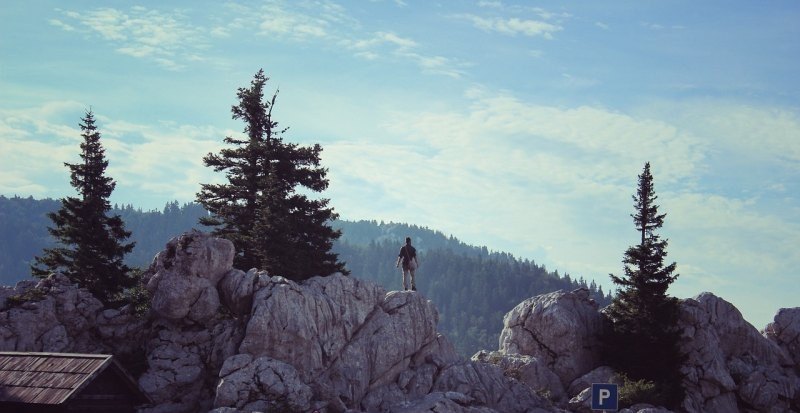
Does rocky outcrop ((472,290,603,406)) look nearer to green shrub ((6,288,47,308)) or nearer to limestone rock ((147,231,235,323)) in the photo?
limestone rock ((147,231,235,323))

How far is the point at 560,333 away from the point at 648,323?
5.61m

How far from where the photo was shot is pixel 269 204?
55.4 metres

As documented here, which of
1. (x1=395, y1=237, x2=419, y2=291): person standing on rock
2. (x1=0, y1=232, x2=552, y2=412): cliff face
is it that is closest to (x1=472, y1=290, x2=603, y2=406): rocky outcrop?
(x1=0, y1=232, x2=552, y2=412): cliff face

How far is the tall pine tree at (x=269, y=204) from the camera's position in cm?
5416

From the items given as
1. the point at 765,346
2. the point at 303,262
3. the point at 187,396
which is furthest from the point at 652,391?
the point at 187,396

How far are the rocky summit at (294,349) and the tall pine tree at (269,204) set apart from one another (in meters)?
3.45

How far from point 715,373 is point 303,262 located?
2718 centimetres

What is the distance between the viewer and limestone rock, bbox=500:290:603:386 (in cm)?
5656

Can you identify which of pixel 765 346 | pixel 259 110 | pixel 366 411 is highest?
pixel 259 110

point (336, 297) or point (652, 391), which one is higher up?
point (336, 297)

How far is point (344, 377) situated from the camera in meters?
47.8

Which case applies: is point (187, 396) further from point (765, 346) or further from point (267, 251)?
point (765, 346)

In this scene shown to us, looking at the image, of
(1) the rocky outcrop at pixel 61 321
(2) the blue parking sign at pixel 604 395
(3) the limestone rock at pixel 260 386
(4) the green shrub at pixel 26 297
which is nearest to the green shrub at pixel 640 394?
(2) the blue parking sign at pixel 604 395

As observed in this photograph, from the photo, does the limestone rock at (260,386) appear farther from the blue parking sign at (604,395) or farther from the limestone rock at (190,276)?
the blue parking sign at (604,395)
